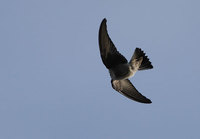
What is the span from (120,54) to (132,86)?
1436mm

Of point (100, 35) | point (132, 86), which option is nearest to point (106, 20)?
point (100, 35)

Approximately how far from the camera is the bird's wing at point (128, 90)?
15375mm

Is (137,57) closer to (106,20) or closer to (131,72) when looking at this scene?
(131,72)

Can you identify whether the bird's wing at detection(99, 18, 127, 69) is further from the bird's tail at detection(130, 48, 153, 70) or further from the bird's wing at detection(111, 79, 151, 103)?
the bird's wing at detection(111, 79, 151, 103)

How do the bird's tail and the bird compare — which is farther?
the bird's tail

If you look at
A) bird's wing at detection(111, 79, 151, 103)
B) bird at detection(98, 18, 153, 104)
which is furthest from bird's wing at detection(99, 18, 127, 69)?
bird's wing at detection(111, 79, 151, 103)

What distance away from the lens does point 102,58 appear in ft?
48.8

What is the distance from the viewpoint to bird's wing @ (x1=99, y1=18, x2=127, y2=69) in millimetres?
14344

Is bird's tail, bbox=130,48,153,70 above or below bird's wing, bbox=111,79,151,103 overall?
above

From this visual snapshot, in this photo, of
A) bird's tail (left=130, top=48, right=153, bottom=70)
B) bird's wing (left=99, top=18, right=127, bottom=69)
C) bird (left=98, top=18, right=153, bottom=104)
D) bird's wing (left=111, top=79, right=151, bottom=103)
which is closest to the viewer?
bird's wing (left=99, top=18, right=127, bottom=69)

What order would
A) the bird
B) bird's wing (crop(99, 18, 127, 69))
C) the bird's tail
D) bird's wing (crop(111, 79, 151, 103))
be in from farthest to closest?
bird's wing (crop(111, 79, 151, 103)) < the bird's tail < the bird < bird's wing (crop(99, 18, 127, 69))

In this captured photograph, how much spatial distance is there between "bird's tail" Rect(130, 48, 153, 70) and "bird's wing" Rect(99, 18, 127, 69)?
467 mm

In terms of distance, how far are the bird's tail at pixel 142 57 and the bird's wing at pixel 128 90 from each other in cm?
78

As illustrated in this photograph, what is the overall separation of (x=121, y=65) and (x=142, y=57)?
0.87 meters
